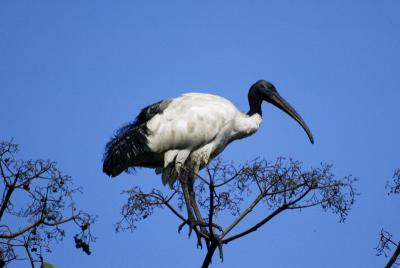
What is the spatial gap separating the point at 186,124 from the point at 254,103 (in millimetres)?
1511

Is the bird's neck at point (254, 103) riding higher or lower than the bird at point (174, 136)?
higher

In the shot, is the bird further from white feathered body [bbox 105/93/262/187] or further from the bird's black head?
the bird's black head

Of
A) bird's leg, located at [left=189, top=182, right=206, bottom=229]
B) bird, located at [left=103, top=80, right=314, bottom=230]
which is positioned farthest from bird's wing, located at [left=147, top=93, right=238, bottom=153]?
bird's leg, located at [left=189, top=182, right=206, bottom=229]

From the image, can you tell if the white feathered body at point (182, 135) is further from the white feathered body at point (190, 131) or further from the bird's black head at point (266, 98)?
the bird's black head at point (266, 98)

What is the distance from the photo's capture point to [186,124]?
9.99 m

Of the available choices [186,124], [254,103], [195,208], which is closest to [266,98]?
[254,103]

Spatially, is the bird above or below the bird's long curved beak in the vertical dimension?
below

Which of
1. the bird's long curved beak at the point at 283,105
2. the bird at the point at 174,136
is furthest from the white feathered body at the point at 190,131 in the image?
the bird's long curved beak at the point at 283,105

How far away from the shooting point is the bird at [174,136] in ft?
32.5

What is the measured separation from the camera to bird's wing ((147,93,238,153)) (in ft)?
32.6

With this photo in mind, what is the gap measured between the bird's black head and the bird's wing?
905mm

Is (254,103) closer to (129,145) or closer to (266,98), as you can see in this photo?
(266,98)

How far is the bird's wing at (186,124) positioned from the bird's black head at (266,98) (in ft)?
2.97

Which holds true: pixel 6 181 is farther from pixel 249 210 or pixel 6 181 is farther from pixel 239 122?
pixel 239 122
